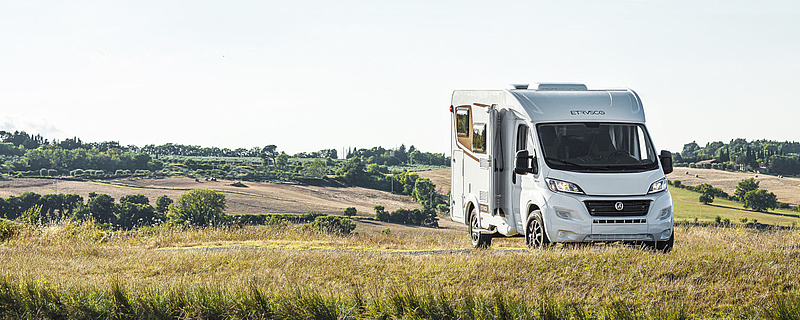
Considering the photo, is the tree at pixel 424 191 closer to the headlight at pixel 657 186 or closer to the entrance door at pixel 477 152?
the entrance door at pixel 477 152

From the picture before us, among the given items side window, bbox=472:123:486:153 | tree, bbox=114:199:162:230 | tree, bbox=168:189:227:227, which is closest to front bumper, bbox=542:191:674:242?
side window, bbox=472:123:486:153

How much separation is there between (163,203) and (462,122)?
→ 112 metres

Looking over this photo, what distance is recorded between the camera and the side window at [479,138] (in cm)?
1303

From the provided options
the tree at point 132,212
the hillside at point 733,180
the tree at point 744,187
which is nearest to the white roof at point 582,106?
the tree at point 132,212

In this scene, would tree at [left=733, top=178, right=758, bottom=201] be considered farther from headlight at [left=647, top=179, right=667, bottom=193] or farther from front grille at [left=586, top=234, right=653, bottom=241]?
front grille at [left=586, top=234, right=653, bottom=241]

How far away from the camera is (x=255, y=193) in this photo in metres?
139

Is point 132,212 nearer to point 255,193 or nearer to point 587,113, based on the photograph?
point 255,193

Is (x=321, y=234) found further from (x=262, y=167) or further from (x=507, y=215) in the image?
(x=262, y=167)

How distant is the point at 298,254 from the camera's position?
1141cm

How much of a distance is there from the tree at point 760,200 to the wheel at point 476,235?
82.9m

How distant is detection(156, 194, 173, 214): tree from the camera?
4434 inches

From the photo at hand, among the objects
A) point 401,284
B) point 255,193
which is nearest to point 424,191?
point 255,193

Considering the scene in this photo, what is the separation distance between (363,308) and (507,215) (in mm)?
5727

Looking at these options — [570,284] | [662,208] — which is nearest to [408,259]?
[570,284]
